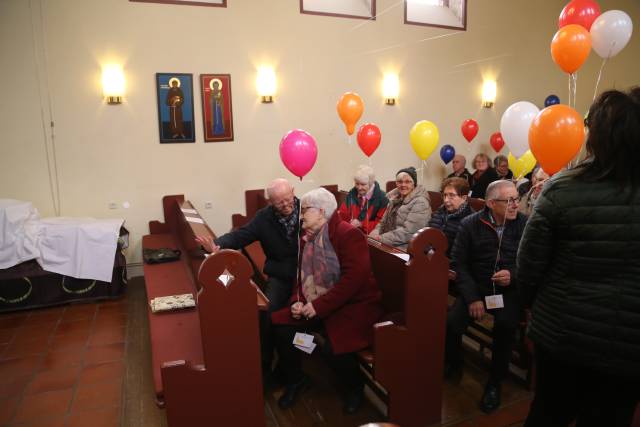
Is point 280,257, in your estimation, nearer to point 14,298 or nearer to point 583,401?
point 583,401

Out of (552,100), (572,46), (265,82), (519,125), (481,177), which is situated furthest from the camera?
(552,100)

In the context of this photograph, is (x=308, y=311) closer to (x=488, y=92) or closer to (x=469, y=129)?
(x=469, y=129)

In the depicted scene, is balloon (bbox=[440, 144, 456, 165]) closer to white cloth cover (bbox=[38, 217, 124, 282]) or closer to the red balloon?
the red balloon

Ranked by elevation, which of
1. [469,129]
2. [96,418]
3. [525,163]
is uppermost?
[469,129]

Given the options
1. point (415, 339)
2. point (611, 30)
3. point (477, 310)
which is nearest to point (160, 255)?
point (415, 339)

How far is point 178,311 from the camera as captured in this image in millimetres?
2992

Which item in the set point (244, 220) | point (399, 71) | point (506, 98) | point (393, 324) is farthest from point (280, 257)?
point (506, 98)

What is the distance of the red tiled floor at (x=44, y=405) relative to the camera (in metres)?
2.56

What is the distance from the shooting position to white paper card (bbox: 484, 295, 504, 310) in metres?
2.57

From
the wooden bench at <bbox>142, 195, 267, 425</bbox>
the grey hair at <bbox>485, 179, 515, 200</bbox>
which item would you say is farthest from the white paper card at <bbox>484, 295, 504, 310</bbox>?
the wooden bench at <bbox>142, 195, 267, 425</bbox>

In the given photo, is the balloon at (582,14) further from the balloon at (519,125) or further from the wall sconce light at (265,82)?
the wall sconce light at (265,82)

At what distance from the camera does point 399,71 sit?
6.04m

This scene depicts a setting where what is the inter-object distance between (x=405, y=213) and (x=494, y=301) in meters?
1.17

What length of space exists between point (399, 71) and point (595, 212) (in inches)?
202
